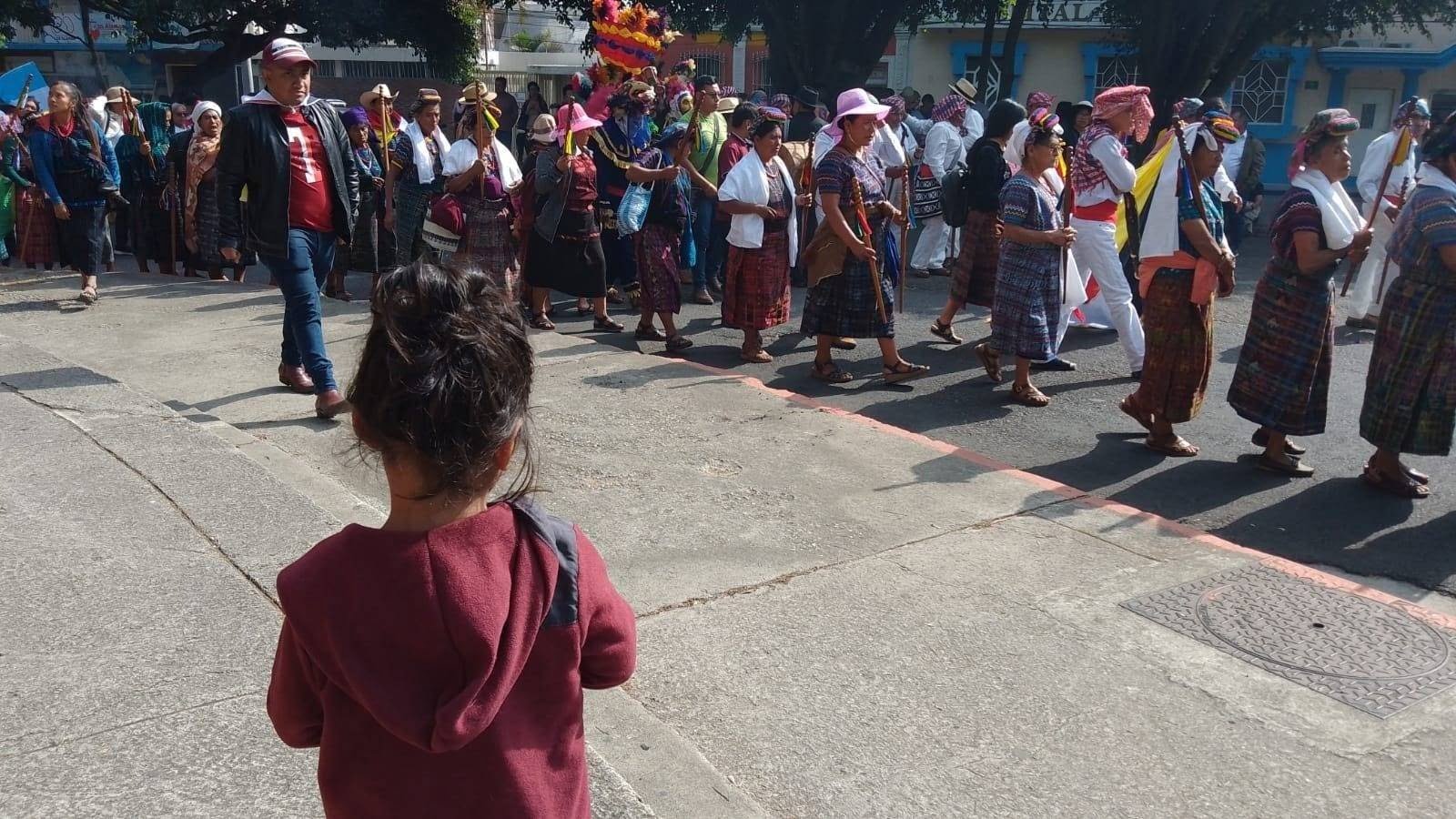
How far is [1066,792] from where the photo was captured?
301 cm

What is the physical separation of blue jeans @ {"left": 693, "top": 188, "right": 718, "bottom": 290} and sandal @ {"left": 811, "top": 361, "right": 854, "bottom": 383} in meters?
3.09

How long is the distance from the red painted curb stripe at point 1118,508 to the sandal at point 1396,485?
3.80 feet

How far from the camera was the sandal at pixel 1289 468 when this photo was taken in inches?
231

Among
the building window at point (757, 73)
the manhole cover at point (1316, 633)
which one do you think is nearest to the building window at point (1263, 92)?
the building window at point (757, 73)

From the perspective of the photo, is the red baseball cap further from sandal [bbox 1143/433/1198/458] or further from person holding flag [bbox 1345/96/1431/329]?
person holding flag [bbox 1345/96/1431/329]

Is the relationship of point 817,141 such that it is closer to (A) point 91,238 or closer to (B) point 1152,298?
(B) point 1152,298

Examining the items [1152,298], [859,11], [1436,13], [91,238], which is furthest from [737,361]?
[1436,13]

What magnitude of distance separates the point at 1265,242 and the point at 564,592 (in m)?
16.3

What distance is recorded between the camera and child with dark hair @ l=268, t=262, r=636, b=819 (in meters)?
1.59

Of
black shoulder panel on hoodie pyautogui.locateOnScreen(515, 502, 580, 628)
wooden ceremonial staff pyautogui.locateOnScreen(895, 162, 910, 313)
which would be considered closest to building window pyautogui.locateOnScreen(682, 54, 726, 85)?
wooden ceremonial staff pyautogui.locateOnScreen(895, 162, 910, 313)

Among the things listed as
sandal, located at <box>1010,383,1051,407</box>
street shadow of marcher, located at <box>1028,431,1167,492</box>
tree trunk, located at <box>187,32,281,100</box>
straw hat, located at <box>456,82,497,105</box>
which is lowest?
street shadow of marcher, located at <box>1028,431,1167,492</box>

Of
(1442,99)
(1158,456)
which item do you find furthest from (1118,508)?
(1442,99)

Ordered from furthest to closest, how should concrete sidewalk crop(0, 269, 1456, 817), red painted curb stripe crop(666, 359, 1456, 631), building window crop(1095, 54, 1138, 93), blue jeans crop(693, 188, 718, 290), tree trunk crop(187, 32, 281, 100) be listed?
building window crop(1095, 54, 1138, 93) < tree trunk crop(187, 32, 281, 100) < blue jeans crop(693, 188, 718, 290) < red painted curb stripe crop(666, 359, 1456, 631) < concrete sidewalk crop(0, 269, 1456, 817)

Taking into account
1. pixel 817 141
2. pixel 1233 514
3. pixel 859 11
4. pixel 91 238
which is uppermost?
pixel 859 11
